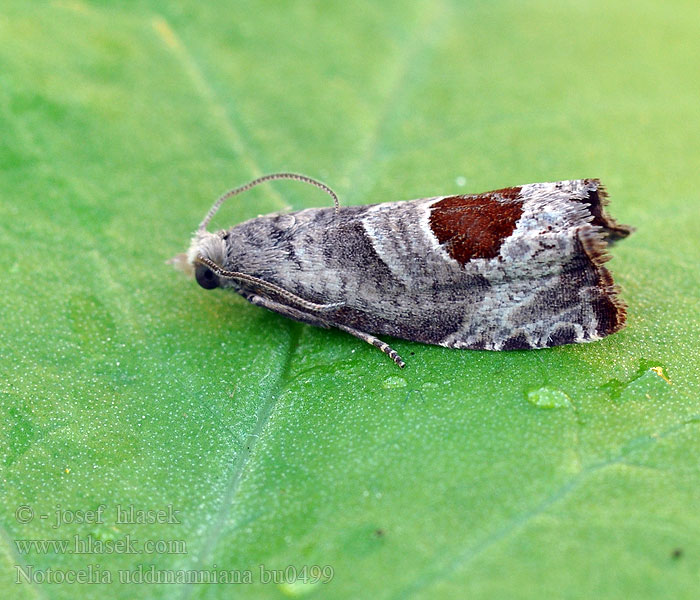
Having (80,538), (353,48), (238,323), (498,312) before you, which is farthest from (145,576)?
(353,48)

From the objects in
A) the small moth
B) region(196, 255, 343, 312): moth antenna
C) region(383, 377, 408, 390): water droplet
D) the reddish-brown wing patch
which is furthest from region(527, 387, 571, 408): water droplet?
region(196, 255, 343, 312): moth antenna

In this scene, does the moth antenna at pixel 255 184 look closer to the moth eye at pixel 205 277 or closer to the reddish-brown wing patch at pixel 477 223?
the moth eye at pixel 205 277

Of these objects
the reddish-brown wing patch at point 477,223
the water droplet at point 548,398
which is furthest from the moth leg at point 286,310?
the water droplet at point 548,398

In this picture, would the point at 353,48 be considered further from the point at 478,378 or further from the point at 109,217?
the point at 478,378

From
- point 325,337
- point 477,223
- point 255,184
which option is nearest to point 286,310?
point 325,337

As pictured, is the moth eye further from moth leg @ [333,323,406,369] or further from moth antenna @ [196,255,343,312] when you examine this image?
moth leg @ [333,323,406,369]

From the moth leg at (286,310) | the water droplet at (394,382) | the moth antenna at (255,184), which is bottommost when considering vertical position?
the moth leg at (286,310)
